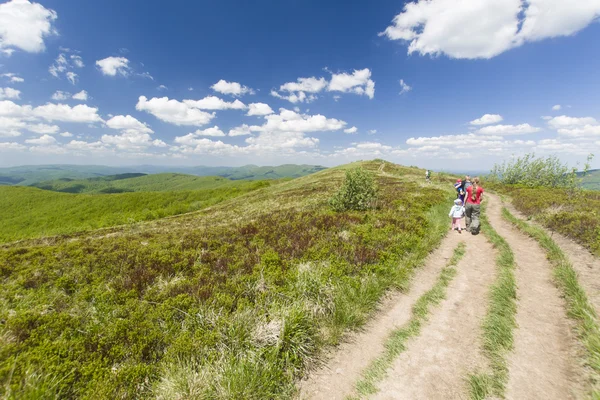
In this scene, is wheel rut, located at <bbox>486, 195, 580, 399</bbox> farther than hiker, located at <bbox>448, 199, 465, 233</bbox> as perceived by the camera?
No

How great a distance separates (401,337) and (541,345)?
2.73 metres

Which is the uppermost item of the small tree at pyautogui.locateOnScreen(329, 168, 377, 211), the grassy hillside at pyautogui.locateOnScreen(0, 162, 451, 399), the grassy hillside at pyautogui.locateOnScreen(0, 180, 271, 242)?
the small tree at pyautogui.locateOnScreen(329, 168, 377, 211)

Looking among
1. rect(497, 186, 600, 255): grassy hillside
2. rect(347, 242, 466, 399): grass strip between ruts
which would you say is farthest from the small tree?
rect(497, 186, 600, 255): grassy hillside

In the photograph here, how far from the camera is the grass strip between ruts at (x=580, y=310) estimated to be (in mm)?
4172

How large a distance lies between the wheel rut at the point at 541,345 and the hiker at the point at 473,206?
501cm

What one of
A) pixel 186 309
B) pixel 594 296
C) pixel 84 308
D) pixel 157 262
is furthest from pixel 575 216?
pixel 84 308

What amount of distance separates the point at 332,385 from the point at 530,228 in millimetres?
14716

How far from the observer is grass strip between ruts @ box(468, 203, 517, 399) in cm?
411

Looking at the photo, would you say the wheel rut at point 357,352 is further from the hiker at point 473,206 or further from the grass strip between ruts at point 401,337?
the hiker at point 473,206

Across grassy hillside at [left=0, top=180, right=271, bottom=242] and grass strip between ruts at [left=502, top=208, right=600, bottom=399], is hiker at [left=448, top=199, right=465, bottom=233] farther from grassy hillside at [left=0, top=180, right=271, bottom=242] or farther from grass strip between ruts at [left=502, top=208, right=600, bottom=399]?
grassy hillside at [left=0, top=180, right=271, bottom=242]

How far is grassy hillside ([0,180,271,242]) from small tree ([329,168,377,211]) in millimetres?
64296

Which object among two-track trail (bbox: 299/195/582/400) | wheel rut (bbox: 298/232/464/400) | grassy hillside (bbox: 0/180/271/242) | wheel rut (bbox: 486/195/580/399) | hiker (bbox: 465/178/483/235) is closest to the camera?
wheel rut (bbox: 486/195/580/399)

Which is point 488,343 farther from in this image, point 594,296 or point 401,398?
point 594,296

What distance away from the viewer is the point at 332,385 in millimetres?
4406
